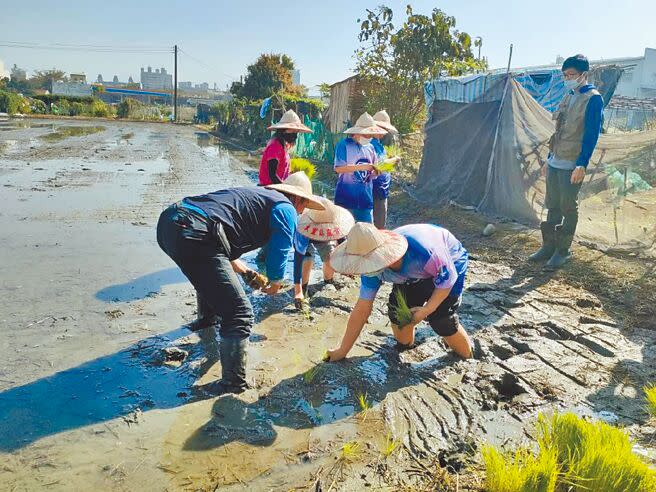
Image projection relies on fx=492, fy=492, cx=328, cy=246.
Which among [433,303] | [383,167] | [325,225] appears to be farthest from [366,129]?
[433,303]

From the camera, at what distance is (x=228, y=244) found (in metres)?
3.20

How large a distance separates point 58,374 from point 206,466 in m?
1.57

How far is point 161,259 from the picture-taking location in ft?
→ 20.6

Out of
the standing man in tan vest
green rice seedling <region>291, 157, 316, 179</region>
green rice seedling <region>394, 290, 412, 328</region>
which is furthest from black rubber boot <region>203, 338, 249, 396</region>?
the standing man in tan vest

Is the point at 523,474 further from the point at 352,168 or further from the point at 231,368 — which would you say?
the point at 352,168

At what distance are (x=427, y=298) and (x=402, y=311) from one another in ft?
0.80

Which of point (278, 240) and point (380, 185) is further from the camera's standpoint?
point (380, 185)

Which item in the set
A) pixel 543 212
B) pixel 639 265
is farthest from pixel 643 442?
pixel 543 212

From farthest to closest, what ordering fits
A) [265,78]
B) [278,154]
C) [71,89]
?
[71,89] < [265,78] < [278,154]

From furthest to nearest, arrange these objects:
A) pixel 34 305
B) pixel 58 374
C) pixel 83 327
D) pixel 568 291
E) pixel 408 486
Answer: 1. pixel 568 291
2. pixel 34 305
3. pixel 83 327
4. pixel 58 374
5. pixel 408 486

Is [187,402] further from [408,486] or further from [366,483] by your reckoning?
[408,486]

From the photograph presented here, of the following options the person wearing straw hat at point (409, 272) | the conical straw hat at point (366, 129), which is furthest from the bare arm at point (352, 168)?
the person wearing straw hat at point (409, 272)

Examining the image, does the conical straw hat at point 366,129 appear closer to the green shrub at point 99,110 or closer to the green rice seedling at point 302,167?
the green rice seedling at point 302,167

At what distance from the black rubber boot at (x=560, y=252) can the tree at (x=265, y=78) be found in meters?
35.6
